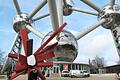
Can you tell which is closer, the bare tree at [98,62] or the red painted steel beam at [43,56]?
the red painted steel beam at [43,56]

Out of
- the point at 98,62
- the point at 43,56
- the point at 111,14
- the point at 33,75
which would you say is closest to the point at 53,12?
the point at 43,56

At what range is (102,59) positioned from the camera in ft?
561

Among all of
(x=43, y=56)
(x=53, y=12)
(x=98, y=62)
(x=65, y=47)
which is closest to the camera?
(x=53, y=12)

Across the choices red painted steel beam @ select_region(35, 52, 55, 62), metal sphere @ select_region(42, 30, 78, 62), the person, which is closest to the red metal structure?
red painted steel beam @ select_region(35, 52, 55, 62)

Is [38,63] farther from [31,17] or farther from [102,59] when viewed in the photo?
[102,59]

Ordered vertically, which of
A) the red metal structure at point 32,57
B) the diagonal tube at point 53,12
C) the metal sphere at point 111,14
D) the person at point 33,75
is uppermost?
the metal sphere at point 111,14

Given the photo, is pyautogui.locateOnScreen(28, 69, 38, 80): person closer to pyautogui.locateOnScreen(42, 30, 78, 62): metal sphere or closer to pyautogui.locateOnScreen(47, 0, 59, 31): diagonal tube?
pyautogui.locateOnScreen(47, 0, 59, 31): diagonal tube

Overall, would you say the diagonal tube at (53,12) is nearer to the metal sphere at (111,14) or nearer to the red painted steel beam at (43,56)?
the red painted steel beam at (43,56)

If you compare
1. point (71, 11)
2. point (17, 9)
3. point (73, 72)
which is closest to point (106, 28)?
point (71, 11)

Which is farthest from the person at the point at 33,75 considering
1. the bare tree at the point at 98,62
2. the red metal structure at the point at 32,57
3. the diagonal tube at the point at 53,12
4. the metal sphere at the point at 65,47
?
the bare tree at the point at 98,62

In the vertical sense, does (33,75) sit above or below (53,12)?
below

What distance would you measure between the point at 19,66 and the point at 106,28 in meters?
18.3

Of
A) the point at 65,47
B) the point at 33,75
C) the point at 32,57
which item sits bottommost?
the point at 33,75

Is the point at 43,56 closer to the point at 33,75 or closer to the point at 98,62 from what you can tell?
the point at 33,75
